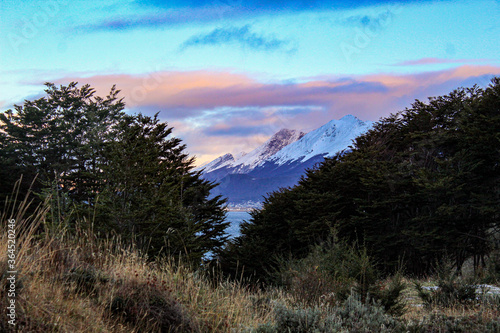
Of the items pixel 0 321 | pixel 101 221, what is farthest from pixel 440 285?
pixel 101 221

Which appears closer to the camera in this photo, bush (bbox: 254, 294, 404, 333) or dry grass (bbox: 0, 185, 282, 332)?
dry grass (bbox: 0, 185, 282, 332)

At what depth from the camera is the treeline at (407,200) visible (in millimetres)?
23500

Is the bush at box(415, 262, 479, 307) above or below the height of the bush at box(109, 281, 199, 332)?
below

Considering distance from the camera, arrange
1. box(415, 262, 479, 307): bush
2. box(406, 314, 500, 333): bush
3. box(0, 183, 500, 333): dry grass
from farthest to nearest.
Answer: box(415, 262, 479, 307): bush < box(406, 314, 500, 333): bush < box(0, 183, 500, 333): dry grass

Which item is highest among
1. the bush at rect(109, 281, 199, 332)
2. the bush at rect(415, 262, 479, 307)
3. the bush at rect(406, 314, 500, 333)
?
the bush at rect(109, 281, 199, 332)

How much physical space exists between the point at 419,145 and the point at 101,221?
21810 mm

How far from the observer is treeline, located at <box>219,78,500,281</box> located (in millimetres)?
23500

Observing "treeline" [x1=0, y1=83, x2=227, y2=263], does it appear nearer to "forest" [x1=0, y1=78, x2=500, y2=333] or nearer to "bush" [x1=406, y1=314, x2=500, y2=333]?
"forest" [x1=0, y1=78, x2=500, y2=333]

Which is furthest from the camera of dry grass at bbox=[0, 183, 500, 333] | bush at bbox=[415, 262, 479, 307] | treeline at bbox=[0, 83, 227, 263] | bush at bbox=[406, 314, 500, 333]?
treeline at bbox=[0, 83, 227, 263]

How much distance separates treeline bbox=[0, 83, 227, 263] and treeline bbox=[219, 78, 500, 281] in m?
5.93

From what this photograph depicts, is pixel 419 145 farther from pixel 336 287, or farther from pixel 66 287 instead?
pixel 66 287

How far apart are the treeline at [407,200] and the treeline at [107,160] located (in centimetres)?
593

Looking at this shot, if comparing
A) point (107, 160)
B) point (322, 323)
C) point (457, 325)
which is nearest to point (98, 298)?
point (322, 323)

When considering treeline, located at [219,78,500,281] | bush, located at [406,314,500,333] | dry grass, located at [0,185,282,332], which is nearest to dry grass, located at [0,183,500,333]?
dry grass, located at [0,185,282,332]
